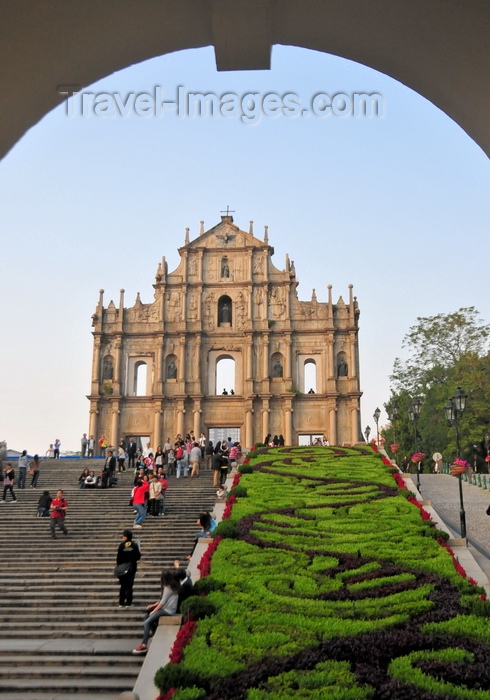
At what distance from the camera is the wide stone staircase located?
991 centimetres

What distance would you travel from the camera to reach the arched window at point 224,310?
4197cm

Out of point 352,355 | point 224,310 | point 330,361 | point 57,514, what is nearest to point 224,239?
point 224,310

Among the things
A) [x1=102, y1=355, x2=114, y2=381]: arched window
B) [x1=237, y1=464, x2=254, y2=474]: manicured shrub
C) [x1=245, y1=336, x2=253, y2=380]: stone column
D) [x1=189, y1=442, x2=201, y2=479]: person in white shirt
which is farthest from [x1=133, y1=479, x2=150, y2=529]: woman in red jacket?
[x1=102, y1=355, x2=114, y2=381]: arched window

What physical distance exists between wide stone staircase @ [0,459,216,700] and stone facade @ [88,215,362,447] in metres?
16.7

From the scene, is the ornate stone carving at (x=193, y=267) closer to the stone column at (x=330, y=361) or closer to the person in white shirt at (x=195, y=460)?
the stone column at (x=330, y=361)

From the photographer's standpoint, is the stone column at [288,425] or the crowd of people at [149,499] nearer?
the crowd of people at [149,499]

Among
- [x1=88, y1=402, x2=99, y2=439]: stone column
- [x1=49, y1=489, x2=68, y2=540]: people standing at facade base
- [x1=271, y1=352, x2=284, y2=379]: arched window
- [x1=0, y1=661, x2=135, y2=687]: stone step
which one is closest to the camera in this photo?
[x1=0, y1=661, x2=135, y2=687]: stone step

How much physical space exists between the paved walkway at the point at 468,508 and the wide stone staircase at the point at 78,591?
22.1 feet

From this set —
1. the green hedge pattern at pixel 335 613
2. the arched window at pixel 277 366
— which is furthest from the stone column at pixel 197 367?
the green hedge pattern at pixel 335 613

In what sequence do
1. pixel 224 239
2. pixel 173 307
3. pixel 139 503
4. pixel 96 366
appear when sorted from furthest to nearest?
pixel 224 239
pixel 173 307
pixel 96 366
pixel 139 503

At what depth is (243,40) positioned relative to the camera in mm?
3006

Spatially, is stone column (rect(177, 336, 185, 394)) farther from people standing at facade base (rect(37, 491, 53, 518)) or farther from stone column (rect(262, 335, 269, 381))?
people standing at facade base (rect(37, 491, 53, 518))

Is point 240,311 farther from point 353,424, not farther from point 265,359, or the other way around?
point 353,424

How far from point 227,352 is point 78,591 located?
28.1 meters
